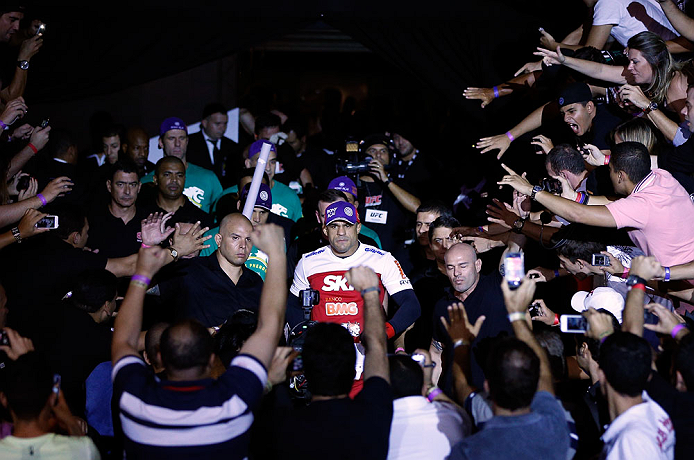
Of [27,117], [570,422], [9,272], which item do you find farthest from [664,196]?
[27,117]

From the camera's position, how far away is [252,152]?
7031 millimetres

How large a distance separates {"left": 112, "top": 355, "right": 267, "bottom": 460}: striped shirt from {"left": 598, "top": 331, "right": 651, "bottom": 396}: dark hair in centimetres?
153

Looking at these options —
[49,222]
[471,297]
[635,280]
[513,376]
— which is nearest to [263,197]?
[49,222]

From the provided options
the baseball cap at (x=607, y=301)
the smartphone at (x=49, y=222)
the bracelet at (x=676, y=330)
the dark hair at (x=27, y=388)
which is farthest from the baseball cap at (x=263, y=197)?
the bracelet at (x=676, y=330)

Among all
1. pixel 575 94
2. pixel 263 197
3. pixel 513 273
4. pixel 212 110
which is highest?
pixel 212 110

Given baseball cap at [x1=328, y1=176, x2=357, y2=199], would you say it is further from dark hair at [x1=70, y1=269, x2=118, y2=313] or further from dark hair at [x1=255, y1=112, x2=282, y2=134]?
dark hair at [x1=70, y1=269, x2=118, y2=313]

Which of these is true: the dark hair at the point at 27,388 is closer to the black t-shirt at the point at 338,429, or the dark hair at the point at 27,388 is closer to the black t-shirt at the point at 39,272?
the black t-shirt at the point at 338,429

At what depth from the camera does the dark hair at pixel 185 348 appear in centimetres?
313

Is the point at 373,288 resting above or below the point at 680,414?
above

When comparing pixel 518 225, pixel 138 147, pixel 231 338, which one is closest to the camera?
pixel 231 338

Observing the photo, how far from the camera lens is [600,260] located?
15.0 feet

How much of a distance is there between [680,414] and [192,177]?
17.7 ft

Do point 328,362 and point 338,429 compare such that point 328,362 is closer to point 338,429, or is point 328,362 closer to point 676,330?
point 338,429

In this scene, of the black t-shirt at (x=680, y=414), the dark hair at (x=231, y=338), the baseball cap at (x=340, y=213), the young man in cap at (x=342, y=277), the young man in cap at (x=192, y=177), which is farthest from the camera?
the young man in cap at (x=192, y=177)
